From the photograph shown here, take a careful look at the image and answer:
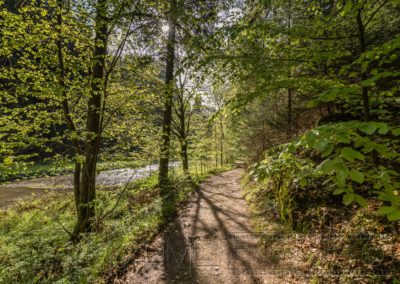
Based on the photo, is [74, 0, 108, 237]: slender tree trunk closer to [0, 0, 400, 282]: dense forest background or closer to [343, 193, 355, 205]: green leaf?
[0, 0, 400, 282]: dense forest background

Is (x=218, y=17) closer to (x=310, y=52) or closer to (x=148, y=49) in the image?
(x=148, y=49)

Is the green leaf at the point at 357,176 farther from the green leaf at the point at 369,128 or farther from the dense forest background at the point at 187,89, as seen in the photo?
the green leaf at the point at 369,128

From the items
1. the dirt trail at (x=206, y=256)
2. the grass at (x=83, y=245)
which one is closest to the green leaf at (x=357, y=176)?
the dirt trail at (x=206, y=256)

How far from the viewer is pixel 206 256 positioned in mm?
4766

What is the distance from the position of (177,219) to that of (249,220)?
2.13 m

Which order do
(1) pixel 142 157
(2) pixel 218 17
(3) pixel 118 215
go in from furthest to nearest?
Result: 1. (3) pixel 118 215
2. (1) pixel 142 157
3. (2) pixel 218 17

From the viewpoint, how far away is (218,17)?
5953 mm

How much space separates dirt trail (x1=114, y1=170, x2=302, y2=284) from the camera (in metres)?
4.04

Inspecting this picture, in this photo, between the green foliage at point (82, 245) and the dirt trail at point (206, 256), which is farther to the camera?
the green foliage at point (82, 245)

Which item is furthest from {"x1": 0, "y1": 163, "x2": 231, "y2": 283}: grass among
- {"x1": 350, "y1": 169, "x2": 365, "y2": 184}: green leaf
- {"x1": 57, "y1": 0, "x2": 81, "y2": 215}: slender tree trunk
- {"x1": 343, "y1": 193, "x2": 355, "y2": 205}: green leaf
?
{"x1": 350, "y1": 169, "x2": 365, "y2": 184}: green leaf

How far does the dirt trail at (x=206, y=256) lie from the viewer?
4.04 metres

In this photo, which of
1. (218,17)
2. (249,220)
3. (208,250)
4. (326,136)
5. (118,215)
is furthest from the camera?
(118,215)

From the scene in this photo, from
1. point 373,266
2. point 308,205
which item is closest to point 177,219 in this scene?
point 308,205

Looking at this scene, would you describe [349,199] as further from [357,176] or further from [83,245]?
[83,245]
